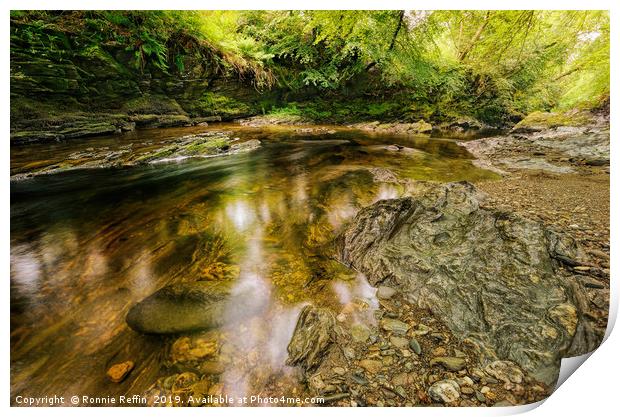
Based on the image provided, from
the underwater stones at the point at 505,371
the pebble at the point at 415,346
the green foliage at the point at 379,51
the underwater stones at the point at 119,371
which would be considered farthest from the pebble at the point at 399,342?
the green foliage at the point at 379,51

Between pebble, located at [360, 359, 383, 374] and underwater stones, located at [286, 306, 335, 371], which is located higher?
underwater stones, located at [286, 306, 335, 371]

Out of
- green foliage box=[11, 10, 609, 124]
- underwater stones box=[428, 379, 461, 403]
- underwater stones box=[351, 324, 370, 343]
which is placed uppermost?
green foliage box=[11, 10, 609, 124]

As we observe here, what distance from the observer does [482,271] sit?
6.63 feet

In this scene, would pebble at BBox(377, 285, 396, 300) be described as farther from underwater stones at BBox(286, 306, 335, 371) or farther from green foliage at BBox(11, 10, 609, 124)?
green foliage at BBox(11, 10, 609, 124)

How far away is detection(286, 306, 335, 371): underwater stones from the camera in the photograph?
5.31ft

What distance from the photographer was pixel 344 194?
10.8 ft

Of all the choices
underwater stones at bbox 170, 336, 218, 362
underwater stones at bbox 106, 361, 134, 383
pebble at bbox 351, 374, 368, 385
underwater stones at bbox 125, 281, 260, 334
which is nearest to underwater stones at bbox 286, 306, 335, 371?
pebble at bbox 351, 374, 368, 385

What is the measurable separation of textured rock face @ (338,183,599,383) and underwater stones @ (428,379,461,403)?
12.3 inches

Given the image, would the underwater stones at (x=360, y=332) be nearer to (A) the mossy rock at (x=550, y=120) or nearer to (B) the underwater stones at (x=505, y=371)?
(B) the underwater stones at (x=505, y=371)

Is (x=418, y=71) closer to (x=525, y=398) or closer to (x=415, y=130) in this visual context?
(x=415, y=130)

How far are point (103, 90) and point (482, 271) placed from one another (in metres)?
5.86

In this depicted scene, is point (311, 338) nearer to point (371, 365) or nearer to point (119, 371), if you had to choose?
point (371, 365)

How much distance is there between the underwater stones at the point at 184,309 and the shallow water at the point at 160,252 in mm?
61

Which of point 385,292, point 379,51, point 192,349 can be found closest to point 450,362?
point 385,292
